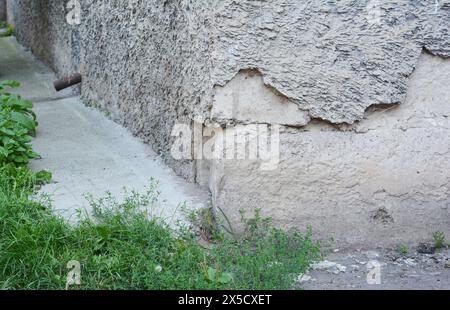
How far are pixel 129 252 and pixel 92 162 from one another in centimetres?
124

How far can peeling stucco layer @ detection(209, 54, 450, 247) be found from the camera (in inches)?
160

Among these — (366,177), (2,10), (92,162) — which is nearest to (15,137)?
(92,162)

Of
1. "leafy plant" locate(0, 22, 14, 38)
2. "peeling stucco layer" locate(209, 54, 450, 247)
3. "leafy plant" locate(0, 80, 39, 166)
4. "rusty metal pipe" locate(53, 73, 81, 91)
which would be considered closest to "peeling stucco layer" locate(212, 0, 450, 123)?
"peeling stucco layer" locate(209, 54, 450, 247)

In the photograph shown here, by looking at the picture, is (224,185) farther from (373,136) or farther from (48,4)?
(48,4)

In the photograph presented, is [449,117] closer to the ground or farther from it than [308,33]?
closer to the ground

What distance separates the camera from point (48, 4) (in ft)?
25.7

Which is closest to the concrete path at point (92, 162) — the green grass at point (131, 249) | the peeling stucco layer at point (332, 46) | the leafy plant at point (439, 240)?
the green grass at point (131, 249)

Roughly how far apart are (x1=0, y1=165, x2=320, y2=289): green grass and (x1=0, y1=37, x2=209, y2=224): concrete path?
0.16 m

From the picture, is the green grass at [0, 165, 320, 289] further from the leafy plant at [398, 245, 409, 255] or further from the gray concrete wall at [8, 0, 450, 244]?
the leafy plant at [398, 245, 409, 255]

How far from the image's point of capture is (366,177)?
4121 millimetres

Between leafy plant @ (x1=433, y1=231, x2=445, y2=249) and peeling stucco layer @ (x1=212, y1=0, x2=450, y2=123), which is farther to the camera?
leafy plant @ (x1=433, y1=231, x2=445, y2=249)

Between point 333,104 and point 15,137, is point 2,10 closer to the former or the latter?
point 15,137

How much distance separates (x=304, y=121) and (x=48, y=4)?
181 inches

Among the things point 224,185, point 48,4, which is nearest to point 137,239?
point 224,185
